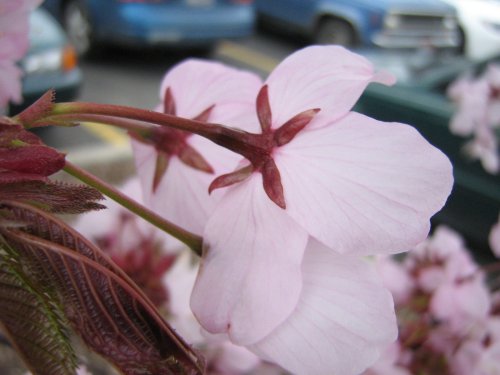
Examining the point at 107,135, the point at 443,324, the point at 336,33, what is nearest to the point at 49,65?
the point at 107,135

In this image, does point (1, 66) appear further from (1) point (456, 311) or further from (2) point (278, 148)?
(1) point (456, 311)

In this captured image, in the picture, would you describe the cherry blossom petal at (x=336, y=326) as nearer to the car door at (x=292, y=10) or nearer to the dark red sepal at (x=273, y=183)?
the dark red sepal at (x=273, y=183)

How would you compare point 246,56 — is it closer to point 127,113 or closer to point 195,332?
point 195,332

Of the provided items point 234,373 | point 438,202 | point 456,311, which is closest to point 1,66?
point 438,202

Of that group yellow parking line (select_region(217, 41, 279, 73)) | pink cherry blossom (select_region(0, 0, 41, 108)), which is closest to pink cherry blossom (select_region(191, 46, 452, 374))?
pink cherry blossom (select_region(0, 0, 41, 108))

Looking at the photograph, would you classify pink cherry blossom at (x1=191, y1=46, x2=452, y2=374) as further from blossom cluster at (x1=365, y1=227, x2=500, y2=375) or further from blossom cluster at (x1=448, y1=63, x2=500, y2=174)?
blossom cluster at (x1=448, y1=63, x2=500, y2=174)

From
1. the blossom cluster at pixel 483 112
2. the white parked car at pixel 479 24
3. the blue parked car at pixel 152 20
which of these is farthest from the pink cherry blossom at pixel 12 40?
the white parked car at pixel 479 24
